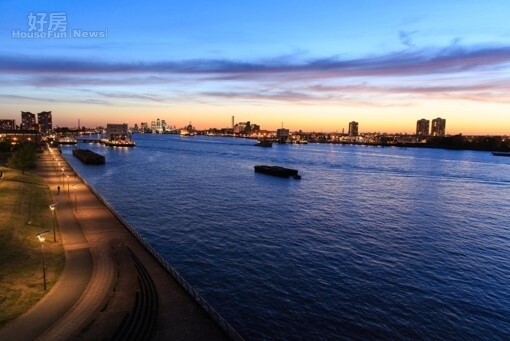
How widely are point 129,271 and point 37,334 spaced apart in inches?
361

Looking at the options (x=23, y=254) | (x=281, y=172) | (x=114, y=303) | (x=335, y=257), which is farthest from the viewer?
(x=281, y=172)

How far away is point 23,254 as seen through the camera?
32.8 metres

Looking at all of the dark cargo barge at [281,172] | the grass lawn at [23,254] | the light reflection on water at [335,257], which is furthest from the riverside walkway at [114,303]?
the dark cargo barge at [281,172]

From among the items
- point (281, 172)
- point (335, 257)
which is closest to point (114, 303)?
point (335, 257)

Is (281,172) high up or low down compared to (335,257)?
up

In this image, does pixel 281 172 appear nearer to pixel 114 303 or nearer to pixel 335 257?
pixel 335 257

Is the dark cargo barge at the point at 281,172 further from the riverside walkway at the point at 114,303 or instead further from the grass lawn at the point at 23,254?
the riverside walkway at the point at 114,303

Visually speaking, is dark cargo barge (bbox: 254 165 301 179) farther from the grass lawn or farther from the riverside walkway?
the riverside walkway

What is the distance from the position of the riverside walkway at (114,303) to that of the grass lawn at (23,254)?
86 cm

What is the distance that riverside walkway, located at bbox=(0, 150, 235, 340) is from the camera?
68.9 ft

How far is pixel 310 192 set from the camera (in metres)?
87.6

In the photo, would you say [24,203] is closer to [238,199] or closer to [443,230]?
[238,199]

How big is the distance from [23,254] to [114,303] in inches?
551

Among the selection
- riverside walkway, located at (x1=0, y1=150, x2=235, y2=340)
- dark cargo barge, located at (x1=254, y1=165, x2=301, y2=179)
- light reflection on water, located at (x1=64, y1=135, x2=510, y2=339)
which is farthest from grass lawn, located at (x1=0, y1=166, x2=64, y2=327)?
dark cargo barge, located at (x1=254, y1=165, x2=301, y2=179)
